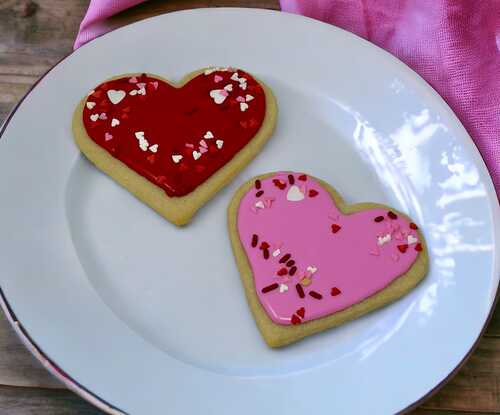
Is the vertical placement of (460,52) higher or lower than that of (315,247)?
higher

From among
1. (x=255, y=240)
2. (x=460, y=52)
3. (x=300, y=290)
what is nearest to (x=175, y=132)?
(x=255, y=240)

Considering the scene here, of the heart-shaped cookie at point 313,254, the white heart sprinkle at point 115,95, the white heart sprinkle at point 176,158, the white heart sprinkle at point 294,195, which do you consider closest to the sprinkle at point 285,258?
the heart-shaped cookie at point 313,254

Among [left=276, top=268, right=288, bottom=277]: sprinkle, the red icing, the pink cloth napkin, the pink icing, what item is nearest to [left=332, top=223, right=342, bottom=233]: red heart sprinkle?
the pink icing

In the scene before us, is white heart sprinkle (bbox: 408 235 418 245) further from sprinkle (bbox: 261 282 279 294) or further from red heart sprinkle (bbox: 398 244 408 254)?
sprinkle (bbox: 261 282 279 294)

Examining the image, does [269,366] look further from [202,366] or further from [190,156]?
[190,156]

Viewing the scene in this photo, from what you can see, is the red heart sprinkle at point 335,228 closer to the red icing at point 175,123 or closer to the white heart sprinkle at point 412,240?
the white heart sprinkle at point 412,240

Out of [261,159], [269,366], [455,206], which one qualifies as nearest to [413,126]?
[455,206]

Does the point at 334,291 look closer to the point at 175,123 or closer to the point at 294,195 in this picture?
the point at 294,195
